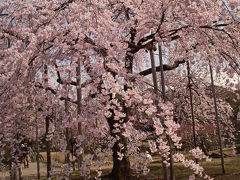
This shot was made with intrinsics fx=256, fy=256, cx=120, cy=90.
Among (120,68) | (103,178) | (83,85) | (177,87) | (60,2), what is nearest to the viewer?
(120,68)

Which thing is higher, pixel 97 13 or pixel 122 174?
pixel 97 13

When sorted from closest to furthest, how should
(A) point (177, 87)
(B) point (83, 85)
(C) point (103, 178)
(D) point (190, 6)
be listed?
(D) point (190, 6), (B) point (83, 85), (C) point (103, 178), (A) point (177, 87)

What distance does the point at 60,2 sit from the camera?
550 cm

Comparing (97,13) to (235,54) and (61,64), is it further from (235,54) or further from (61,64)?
(235,54)

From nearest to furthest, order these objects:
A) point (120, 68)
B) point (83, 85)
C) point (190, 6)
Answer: point (120, 68) < point (190, 6) < point (83, 85)

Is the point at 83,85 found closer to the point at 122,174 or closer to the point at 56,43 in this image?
the point at 56,43

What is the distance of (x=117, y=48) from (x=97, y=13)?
0.77 m

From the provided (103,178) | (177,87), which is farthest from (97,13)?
(177,87)

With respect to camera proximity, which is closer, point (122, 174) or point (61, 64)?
point (61, 64)

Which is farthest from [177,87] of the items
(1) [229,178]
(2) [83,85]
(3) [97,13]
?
(3) [97,13]

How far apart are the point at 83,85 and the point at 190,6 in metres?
2.85

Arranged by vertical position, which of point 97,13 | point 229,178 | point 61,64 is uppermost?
point 97,13

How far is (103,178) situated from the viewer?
31.3ft

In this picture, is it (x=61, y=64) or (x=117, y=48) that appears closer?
(x=117, y=48)
